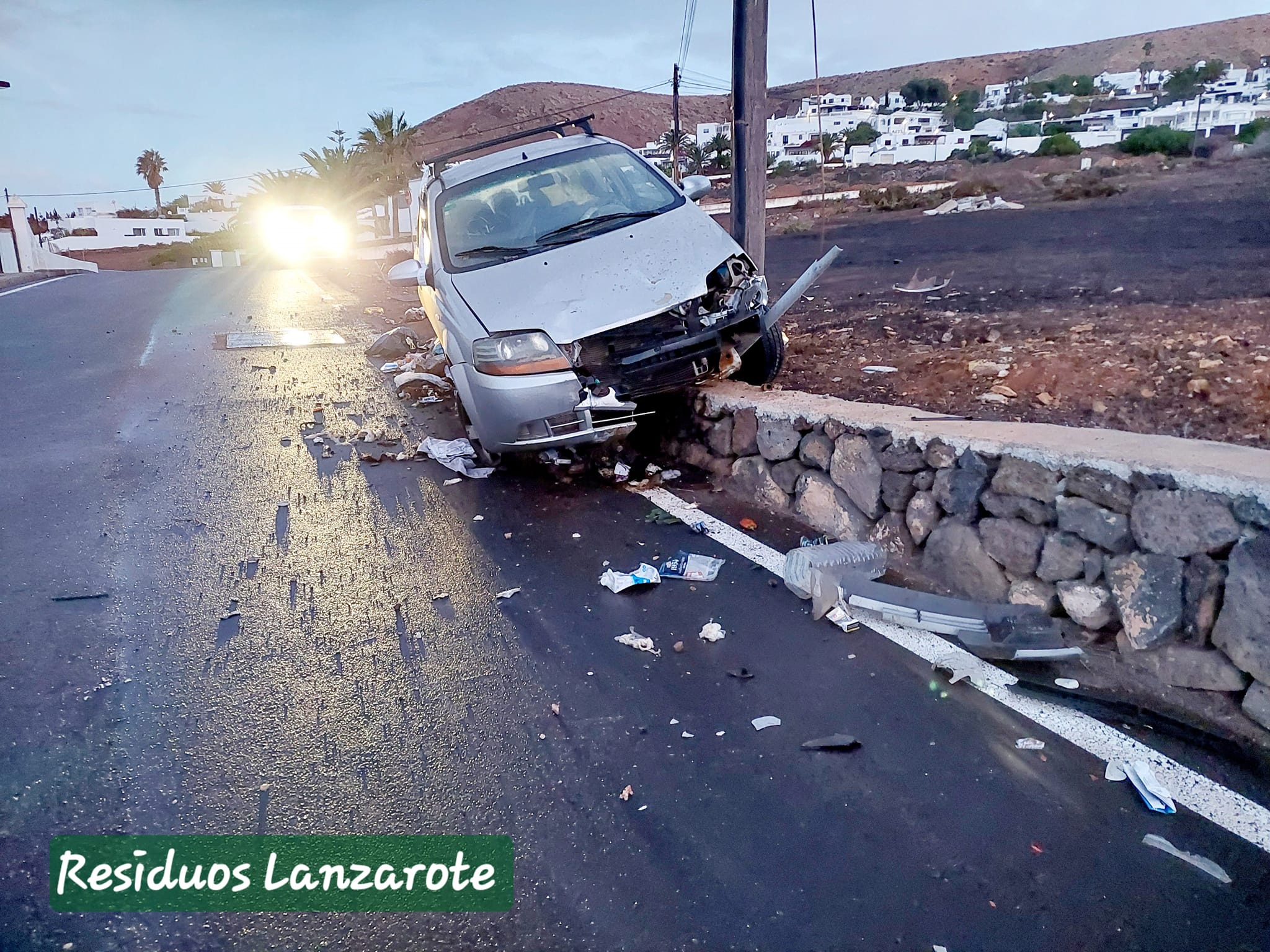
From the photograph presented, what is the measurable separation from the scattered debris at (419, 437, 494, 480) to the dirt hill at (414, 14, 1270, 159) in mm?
64360

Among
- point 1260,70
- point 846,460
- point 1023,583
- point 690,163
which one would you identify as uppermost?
point 1260,70

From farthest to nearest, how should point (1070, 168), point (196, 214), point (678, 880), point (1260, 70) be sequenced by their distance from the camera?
1. point (196, 214)
2. point (1260, 70)
3. point (1070, 168)
4. point (678, 880)

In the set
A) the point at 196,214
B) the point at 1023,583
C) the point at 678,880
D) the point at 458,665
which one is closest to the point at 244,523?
the point at 458,665

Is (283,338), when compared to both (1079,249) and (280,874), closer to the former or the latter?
(280,874)

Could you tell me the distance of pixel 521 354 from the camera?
204 inches

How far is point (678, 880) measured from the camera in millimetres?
2580

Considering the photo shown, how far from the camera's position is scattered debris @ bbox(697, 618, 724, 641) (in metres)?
3.91

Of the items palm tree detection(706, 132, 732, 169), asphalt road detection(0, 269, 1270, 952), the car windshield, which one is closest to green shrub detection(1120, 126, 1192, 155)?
palm tree detection(706, 132, 732, 169)

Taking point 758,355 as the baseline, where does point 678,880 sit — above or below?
below

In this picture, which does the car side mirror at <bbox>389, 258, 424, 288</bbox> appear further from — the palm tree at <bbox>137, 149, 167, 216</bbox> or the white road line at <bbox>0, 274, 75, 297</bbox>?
the palm tree at <bbox>137, 149, 167, 216</bbox>

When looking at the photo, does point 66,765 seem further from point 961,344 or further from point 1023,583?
point 961,344

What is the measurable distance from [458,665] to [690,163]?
60.7 m

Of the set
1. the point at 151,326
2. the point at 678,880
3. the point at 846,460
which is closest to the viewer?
the point at 678,880

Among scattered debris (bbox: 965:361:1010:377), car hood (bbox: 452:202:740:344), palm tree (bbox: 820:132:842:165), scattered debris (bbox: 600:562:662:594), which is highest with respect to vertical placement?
palm tree (bbox: 820:132:842:165)
